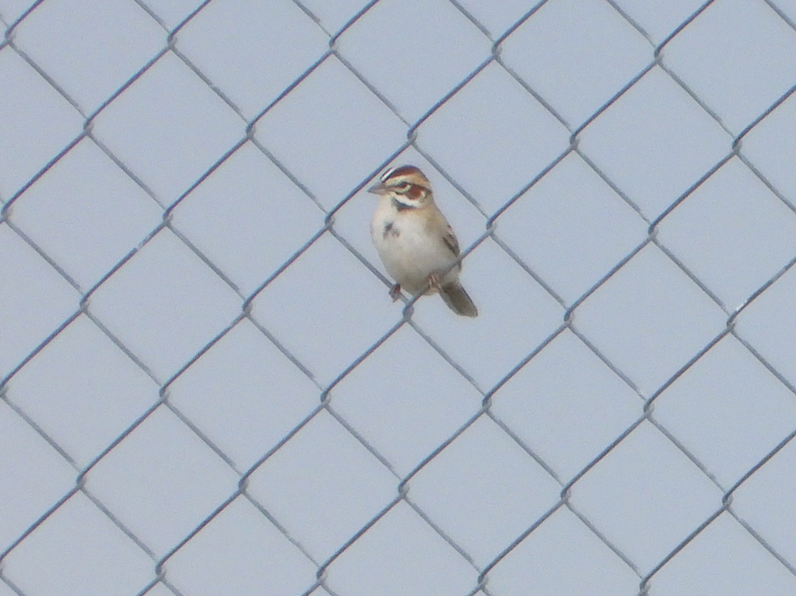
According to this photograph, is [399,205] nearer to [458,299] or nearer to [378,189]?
[378,189]

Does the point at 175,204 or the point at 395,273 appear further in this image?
the point at 395,273

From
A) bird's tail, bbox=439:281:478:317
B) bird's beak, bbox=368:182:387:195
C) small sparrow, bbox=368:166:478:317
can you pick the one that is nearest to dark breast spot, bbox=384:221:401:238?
small sparrow, bbox=368:166:478:317

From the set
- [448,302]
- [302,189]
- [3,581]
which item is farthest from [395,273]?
[3,581]

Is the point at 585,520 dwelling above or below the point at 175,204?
below

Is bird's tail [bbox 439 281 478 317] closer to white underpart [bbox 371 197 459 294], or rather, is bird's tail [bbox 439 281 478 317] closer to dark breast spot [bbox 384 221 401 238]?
white underpart [bbox 371 197 459 294]

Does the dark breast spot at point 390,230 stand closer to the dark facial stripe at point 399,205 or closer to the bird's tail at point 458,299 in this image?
the dark facial stripe at point 399,205

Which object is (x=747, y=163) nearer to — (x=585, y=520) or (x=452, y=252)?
(x=585, y=520)

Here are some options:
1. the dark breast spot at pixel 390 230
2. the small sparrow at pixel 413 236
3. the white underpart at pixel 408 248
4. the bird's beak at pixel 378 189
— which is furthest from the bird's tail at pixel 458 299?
the bird's beak at pixel 378 189
